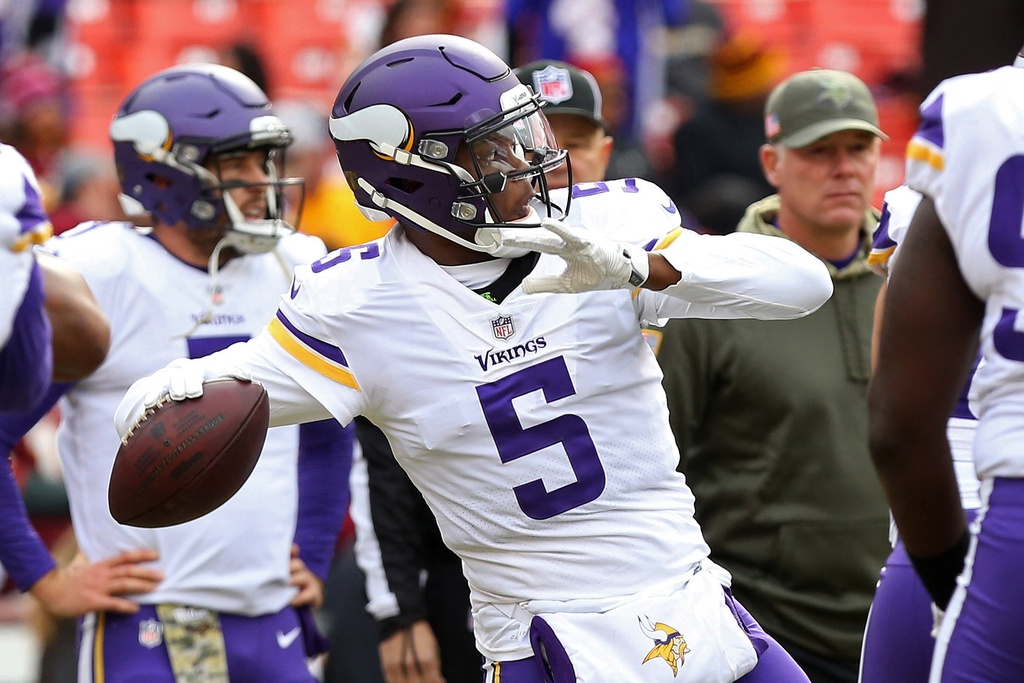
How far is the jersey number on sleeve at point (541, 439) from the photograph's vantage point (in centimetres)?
280

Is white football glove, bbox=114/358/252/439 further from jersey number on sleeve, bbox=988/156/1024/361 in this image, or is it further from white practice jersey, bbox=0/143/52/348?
jersey number on sleeve, bbox=988/156/1024/361

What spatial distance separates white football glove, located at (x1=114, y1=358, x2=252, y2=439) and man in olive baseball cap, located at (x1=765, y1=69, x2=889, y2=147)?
207 centimetres

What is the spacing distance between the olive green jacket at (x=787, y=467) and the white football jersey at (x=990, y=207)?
5.34 ft

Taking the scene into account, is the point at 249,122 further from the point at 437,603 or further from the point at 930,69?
the point at 930,69

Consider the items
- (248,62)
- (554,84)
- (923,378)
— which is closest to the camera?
(923,378)

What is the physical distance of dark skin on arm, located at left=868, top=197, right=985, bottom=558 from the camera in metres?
2.30

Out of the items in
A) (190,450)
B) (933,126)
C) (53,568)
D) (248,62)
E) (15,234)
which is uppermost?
(15,234)

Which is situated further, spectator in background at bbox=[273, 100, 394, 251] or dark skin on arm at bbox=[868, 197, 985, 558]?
spectator in background at bbox=[273, 100, 394, 251]

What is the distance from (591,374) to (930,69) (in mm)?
4161

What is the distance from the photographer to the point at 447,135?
2902 mm

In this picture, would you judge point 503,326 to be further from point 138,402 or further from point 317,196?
point 317,196

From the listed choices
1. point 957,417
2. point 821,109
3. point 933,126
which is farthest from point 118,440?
point 933,126

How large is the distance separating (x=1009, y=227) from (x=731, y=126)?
5172mm

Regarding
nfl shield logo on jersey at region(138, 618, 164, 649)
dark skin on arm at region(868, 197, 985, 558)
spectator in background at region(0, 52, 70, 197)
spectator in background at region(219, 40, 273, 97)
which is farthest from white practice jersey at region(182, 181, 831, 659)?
spectator in background at region(219, 40, 273, 97)
